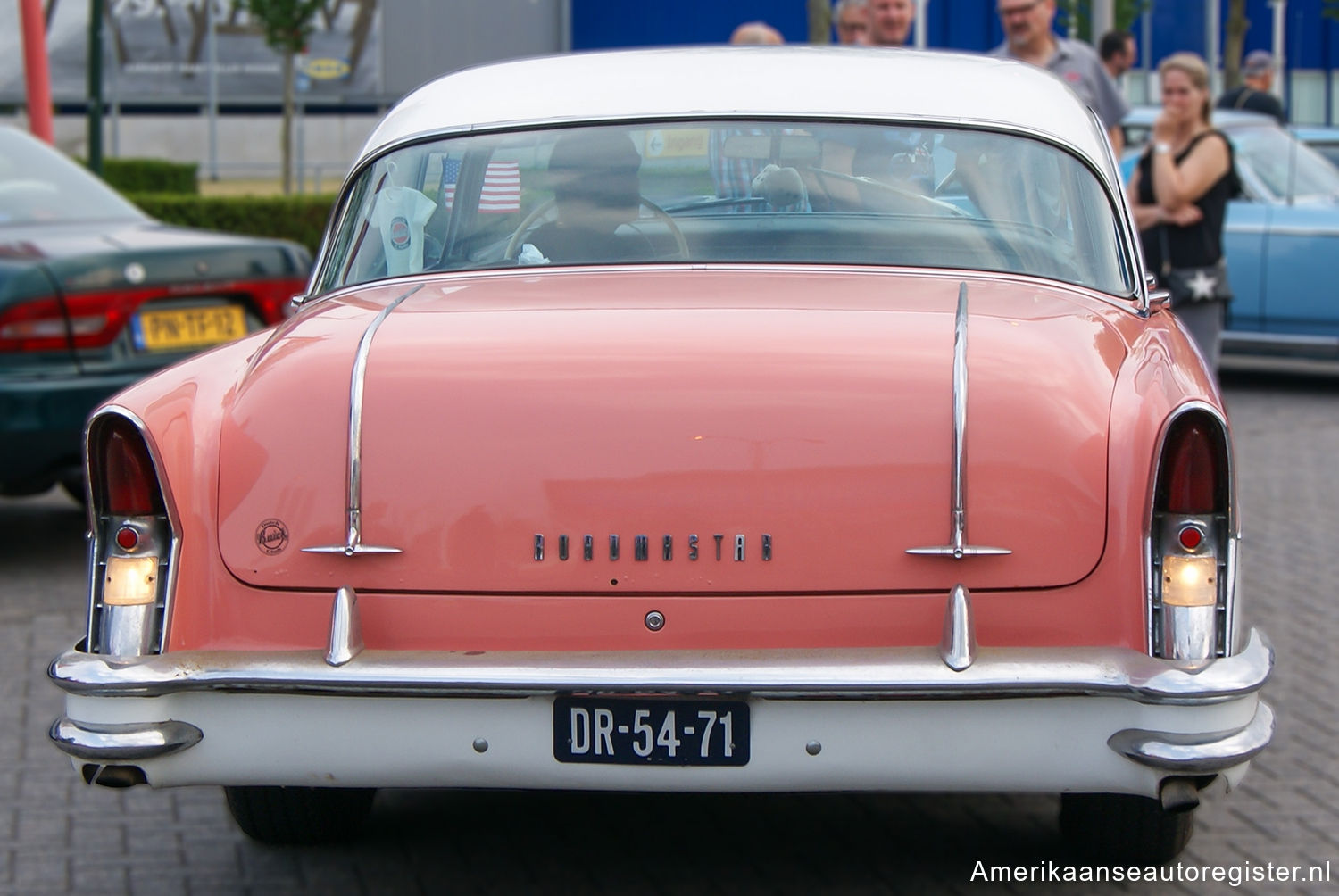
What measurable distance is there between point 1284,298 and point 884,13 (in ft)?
13.4

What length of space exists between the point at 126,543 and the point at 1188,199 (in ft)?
19.4

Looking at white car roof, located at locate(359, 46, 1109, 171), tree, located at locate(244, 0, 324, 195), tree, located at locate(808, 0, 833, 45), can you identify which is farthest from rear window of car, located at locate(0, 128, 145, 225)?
tree, located at locate(244, 0, 324, 195)

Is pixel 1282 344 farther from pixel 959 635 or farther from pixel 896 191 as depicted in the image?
pixel 959 635

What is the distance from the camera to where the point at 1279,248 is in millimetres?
11430

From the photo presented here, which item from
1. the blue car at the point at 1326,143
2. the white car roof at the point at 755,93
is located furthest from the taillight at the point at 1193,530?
the blue car at the point at 1326,143

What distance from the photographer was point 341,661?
320 centimetres

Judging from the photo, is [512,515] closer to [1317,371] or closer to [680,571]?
[680,571]

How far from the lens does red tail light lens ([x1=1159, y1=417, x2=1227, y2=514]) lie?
3.26 m

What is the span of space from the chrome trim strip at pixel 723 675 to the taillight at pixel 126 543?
11cm

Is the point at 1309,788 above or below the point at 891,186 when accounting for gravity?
below

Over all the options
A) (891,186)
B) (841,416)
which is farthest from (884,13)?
(841,416)

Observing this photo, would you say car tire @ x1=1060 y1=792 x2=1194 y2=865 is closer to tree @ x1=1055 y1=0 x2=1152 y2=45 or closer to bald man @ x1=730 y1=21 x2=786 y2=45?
bald man @ x1=730 y1=21 x2=786 y2=45

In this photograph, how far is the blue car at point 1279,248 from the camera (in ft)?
37.2

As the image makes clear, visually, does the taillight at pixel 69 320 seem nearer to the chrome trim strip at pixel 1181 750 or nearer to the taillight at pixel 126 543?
the taillight at pixel 126 543
